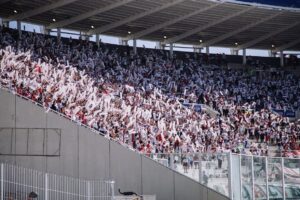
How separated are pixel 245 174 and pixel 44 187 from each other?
8290mm

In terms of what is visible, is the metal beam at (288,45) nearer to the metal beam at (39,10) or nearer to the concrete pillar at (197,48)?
the concrete pillar at (197,48)

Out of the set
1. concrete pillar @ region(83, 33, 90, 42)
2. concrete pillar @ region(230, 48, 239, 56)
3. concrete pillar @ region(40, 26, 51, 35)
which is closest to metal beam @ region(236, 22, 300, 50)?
concrete pillar @ region(230, 48, 239, 56)

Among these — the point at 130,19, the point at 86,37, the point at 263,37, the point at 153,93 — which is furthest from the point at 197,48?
the point at 153,93

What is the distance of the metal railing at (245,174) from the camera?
76.4 feet

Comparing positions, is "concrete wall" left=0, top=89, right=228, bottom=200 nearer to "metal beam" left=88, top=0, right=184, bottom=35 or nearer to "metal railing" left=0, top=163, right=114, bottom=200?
"metal railing" left=0, top=163, right=114, bottom=200

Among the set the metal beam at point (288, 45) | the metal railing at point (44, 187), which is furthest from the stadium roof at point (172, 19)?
the metal railing at point (44, 187)

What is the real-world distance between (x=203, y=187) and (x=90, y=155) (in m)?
4.02

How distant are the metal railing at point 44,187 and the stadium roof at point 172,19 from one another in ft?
64.2

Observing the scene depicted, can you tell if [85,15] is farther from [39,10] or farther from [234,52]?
[234,52]

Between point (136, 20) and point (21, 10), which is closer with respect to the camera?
point (21, 10)

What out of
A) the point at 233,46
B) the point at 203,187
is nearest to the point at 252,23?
the point at 233,46

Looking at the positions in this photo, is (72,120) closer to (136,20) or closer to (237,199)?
(237,199)

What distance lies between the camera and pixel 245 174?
2339cm

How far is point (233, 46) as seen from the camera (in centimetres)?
5028
